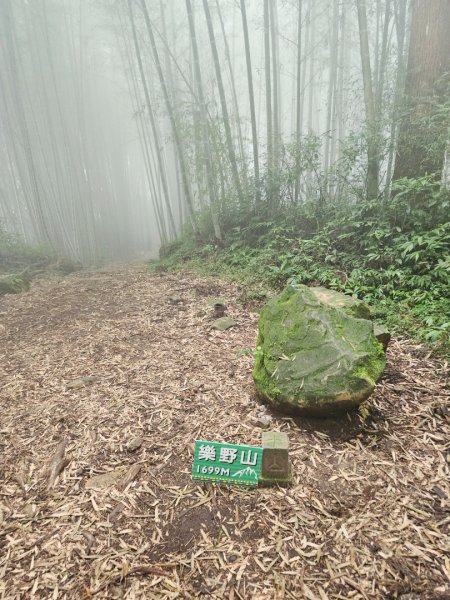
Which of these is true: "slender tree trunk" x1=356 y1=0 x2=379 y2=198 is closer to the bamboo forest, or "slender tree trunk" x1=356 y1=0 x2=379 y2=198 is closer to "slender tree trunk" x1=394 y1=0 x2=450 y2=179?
the bamboo forest

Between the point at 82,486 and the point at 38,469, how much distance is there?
37cm

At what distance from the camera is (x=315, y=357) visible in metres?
2.05

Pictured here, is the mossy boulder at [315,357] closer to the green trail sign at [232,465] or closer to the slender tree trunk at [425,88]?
the green trail sign at [232,465]

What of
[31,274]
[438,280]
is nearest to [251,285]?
[438,280]

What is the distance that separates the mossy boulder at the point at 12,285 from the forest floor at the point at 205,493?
3.82m

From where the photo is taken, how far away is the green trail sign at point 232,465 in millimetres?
1608

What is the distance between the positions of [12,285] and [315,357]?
6336mm

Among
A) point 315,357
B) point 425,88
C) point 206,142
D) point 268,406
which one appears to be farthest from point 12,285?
point 425,88

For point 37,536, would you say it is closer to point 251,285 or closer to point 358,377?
point 358,377

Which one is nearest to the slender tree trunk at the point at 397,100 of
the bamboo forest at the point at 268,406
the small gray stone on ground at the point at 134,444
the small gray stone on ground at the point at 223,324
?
the bamboo forest at the point at 268,406

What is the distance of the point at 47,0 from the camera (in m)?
9.44

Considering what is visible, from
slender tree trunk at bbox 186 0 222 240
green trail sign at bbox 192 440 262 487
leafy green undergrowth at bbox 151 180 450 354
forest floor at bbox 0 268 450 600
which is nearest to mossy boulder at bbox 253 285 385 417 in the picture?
forest floor at bbox 0 268 450 600

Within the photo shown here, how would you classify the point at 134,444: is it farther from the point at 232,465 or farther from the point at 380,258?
the point at 380,258

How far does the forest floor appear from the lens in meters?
1.29
